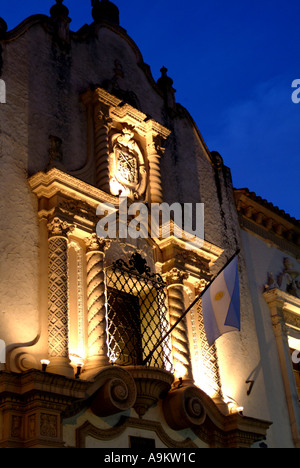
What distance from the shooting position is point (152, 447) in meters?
10.2

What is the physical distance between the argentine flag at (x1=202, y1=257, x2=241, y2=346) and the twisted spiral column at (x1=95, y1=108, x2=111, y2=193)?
8.53ft

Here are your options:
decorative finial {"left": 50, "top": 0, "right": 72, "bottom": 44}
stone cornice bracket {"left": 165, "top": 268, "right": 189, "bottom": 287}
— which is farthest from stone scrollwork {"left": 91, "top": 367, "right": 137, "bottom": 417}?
decorative finial {"left": 50, "top": 0, "right": 72, "bottom": 44}

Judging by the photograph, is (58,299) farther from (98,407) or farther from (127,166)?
(127,166)

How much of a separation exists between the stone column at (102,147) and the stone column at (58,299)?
5.09ft

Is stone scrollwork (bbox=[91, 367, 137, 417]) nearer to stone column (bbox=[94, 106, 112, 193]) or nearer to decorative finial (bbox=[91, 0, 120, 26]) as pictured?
stone column (bbox=[94, 106, 112, 193])

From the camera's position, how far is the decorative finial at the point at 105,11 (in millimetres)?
14516

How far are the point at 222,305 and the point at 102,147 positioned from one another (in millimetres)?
3749

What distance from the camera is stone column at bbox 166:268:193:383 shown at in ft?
36.9

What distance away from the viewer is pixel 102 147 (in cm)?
1210

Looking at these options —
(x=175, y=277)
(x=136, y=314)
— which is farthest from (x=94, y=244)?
(x=175, y=277)

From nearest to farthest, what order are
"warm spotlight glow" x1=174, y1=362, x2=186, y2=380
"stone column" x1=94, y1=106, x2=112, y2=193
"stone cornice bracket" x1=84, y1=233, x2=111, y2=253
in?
"stone cornice bracket" x1=84, y1=233, x2=111, y2=253, "warm spotlight glow" x1=174, y1=362, x2=186, y2=380, "stone column" x1=94, y1=106, x2=112, y2=193

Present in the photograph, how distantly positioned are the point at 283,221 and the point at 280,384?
4483mm

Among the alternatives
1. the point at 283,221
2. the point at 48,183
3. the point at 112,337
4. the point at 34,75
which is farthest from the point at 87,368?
the point at 283,221
